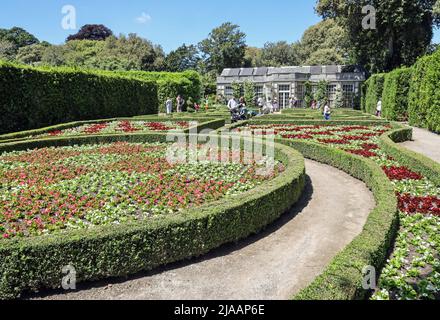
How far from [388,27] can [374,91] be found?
605cm

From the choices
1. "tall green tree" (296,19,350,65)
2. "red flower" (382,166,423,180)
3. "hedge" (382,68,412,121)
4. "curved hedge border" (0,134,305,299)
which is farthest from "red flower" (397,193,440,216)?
"tall green tree" (296,19,350,65)

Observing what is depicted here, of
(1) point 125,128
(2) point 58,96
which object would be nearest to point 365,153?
(1) point 125,128

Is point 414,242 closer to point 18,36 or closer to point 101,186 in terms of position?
point 101,186

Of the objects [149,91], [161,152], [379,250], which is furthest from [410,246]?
[149,91]

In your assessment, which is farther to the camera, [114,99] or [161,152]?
[114,99]

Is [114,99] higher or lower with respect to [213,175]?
higher

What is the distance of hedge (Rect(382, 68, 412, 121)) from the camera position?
25031mm

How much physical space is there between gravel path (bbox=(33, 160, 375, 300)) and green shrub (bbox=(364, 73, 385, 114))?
26228 mm

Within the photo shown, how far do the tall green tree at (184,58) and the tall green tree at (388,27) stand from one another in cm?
4159

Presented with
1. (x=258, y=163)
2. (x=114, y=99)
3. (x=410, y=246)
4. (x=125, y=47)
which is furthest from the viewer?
(x=125, y=47)
